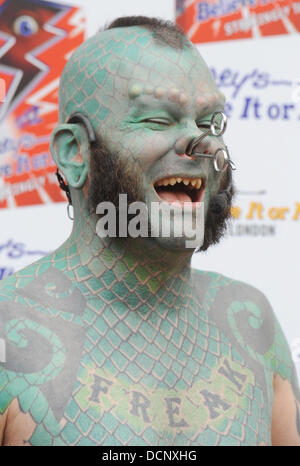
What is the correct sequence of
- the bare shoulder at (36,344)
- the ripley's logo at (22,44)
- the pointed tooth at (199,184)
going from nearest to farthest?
the bare shoulder at (36,344), the pointed tooth at (199,184), the ripley's logo at (22,44)

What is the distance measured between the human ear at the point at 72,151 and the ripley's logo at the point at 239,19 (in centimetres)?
120

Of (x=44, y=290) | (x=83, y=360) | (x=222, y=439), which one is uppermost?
(x=44, y=290)

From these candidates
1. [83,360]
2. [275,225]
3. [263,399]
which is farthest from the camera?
[275,225]

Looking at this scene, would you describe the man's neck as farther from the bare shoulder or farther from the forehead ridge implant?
the forehead ridge implant

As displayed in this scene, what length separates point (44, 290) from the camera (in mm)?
1688

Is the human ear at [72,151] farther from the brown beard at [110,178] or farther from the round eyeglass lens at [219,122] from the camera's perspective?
the round eyeglass lens at [219,122]

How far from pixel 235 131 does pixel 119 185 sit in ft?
4.02

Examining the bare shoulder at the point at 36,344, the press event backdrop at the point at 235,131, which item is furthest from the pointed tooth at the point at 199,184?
the press event backdrop at the point at 235,131

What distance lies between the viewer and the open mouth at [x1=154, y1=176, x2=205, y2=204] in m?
1.63

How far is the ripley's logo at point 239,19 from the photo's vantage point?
9.09ft

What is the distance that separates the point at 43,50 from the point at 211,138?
4.22 feet

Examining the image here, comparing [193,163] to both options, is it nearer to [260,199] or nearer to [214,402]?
[214,402]

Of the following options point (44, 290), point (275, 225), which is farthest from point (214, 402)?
point (275, 225)

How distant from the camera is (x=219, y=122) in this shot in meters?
1.70
